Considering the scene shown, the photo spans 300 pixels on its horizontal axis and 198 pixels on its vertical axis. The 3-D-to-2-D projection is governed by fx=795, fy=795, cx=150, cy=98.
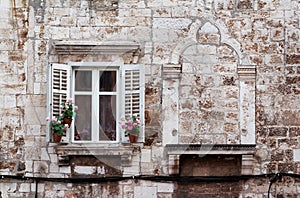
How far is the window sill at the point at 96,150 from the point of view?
11.3 m

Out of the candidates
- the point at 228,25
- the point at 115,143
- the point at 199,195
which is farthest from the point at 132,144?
the point at 228,25

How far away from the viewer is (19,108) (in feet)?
37.9

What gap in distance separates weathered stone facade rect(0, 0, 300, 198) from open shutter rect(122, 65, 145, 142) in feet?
0.39

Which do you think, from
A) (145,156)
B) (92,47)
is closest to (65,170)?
(145,156)

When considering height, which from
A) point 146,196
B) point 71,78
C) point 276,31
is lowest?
point 146,196

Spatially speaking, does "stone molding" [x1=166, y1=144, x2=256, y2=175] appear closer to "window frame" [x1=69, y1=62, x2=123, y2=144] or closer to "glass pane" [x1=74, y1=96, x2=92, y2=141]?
"window frame" [x1=69, y1=62, x2=123, y2=144]

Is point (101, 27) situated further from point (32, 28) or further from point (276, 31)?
point (276, 31)

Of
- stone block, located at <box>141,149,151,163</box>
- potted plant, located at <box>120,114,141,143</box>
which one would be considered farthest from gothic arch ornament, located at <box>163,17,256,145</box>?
potted plant, located at <box>120,114,141,143</box>

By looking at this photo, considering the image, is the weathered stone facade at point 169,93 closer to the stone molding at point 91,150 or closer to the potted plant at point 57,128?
the stone molding at point 91,150

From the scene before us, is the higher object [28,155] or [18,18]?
[18,18]

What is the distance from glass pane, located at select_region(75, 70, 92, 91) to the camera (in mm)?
11648

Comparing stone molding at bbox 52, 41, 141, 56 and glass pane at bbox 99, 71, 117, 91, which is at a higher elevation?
stone molding at bbox 52, 41, 141, 56

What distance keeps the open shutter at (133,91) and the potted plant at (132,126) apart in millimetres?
96

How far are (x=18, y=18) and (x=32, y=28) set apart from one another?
0.26m
